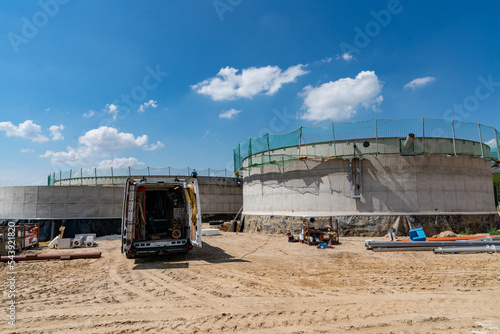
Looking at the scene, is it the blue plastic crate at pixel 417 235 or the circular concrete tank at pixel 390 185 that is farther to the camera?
the circular concrete tank at pixel 390 185

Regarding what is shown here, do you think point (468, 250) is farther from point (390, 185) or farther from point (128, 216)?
point (128, 216)

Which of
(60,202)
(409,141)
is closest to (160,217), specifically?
(409,141)

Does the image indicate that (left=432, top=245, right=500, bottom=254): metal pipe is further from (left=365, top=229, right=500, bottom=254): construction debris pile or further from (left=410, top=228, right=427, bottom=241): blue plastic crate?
(left=410, top=228, right=427, bottom=241): blue plastic crate

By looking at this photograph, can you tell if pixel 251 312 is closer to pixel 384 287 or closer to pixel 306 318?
pixel 306 318

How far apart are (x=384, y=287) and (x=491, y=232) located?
13.3 m

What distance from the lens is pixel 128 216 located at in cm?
902

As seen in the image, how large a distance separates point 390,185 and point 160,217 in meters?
11.2

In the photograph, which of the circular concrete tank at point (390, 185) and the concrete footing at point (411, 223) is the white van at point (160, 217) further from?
the concrete footing at point (411, 223)

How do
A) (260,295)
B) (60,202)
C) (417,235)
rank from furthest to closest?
1. (60,202)
2. (417,235)
3. (260,295)

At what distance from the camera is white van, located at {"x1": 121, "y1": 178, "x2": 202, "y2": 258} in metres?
9.02

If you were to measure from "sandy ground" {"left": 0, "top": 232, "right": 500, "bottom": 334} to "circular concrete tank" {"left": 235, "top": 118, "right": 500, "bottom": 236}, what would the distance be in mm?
5811

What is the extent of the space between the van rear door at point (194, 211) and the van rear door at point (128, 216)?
1.69 m

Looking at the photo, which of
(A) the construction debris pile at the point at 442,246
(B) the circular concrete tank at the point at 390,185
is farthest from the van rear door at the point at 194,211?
(B) the circular concrete tank at the point at 390,185

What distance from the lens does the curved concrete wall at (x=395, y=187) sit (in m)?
15.4
